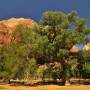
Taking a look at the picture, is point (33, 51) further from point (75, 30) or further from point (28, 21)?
point (28, 21)

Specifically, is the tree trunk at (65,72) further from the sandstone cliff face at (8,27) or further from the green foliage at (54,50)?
the sandstone cliff face at (8,27)

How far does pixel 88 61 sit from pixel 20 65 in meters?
11.1

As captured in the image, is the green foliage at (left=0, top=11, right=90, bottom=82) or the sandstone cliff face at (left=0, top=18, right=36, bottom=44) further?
the sandstone cliff face at (left=0, top=18, right=36, bottom=44)

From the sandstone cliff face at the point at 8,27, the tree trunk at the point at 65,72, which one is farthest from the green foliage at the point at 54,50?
the sandstone cliff face at the point at 8,27

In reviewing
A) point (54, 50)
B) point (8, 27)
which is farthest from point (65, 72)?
point (8, 27)

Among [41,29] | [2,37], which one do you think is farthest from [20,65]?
[2,37]

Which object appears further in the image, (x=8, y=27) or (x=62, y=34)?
(x=8, y=27)

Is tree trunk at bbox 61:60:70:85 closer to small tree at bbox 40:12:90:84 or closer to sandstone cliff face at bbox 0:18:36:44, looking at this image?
small tree at bbox 40:12:90:84

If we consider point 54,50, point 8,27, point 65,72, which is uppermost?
point 8,27

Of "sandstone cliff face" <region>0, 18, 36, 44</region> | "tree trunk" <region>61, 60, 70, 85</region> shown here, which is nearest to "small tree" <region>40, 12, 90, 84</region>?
"tree trunk" <region>61, 60, 70, 85</region>

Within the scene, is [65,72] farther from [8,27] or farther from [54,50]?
[8,27]

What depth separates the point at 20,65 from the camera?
5819 centimetres

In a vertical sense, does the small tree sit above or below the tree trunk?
above

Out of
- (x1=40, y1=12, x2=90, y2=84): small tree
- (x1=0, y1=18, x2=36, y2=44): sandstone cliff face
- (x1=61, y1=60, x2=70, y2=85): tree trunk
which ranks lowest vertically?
(x1=61, y1=60, x2=70, y2=85): tree trunk
